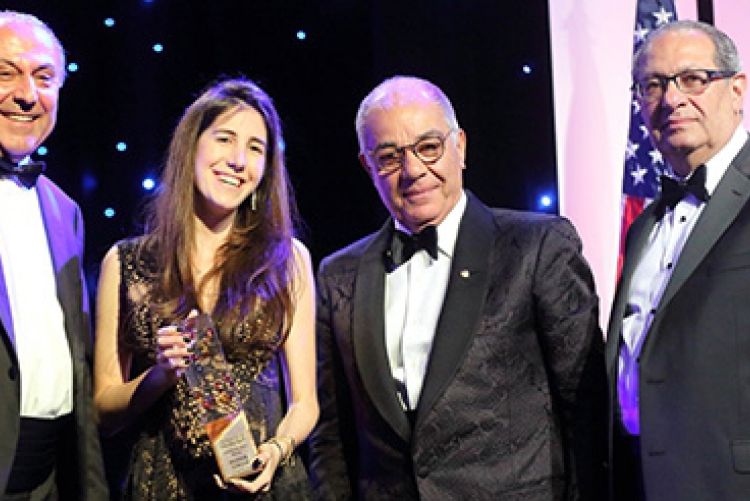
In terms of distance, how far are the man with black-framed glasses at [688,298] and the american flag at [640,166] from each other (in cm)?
98

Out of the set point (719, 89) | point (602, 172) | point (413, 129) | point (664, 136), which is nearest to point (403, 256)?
point (413, 129)

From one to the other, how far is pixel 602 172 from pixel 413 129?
1.31 meters

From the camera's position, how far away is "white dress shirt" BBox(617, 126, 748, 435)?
8.55 feet

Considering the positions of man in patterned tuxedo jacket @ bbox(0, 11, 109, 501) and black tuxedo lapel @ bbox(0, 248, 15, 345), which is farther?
man in patterned tuxedo jacket @ bbox(0, 11, 109, 501)

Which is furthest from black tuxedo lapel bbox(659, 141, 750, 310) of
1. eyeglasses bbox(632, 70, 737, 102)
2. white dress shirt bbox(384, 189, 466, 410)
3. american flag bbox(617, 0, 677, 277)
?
american flag bbox(617, 0, 677, 277)

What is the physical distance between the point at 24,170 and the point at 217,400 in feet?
3.06

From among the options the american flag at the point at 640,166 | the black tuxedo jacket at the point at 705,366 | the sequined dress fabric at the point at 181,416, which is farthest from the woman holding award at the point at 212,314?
the american flag at the point at 640,166

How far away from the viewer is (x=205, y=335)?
2502 millimetres

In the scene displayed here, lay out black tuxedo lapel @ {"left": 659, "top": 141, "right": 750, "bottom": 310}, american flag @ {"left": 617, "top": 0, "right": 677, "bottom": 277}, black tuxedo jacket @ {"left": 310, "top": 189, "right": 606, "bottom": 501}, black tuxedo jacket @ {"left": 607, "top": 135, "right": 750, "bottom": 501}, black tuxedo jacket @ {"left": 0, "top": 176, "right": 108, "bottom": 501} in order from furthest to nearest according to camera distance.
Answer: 1. american flag @ {"left": 617, "top": 0, "right": 677, "bottom": 277}
2. black tuxedo jacket @ {"left": 0, "top": 176, "right": 108, "bottom": 501}
3. black tuxedo jacket @ {"left": 310, "top": 189, "right": 606, "bottom": 501}
4. black tuxedo lapel @ {"left": 659, "top": 141, "right": 750, "bottom": 310}
5. black tuxedo jacket @ {"left": 607, "top": 135, "right": 750, "bottom": 501}

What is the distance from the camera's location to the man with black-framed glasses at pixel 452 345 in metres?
2.61

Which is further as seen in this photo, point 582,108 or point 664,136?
point 582,108

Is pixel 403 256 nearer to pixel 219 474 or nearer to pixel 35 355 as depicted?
pixel 219 474

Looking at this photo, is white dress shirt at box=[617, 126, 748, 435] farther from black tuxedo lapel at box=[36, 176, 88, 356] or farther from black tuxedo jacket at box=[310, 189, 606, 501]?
black tuxedo lapel at box=[36, 176, 88, 356]

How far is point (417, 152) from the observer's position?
287cm
